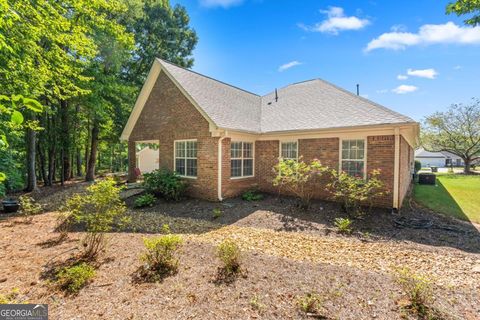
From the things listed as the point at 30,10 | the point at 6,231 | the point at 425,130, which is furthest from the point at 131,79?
the point at 425,130

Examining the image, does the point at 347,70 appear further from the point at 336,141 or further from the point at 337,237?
the point at 337,237

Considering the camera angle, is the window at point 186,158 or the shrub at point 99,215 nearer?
the shrub at point 99,215

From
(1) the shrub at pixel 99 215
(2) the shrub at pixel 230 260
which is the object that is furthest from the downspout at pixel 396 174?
(1) the shrub at pixel 99 215

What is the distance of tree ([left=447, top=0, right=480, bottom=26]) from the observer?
670cm

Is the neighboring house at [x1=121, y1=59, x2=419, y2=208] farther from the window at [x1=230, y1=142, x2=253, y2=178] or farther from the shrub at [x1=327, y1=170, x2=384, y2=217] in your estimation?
the shrub at [x1=327, y1=170, x2=384, y2=217]

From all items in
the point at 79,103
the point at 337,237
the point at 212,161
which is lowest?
→ the point at 337,237

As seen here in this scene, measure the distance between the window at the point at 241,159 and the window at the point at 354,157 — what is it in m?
4.29

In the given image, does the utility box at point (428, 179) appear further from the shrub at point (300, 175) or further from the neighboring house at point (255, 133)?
the shrub at point (300, 175)

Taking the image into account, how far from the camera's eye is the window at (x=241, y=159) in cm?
1020

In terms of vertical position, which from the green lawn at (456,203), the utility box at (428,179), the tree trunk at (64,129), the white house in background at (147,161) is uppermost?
the tree trunk at (64,129)

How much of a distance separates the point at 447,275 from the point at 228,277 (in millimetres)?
4038

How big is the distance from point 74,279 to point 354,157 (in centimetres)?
908

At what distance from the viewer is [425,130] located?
30.2 m

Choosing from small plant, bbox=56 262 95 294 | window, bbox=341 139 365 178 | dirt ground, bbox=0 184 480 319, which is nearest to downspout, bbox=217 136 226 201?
dirt ground, bbox=0 184 480 319
